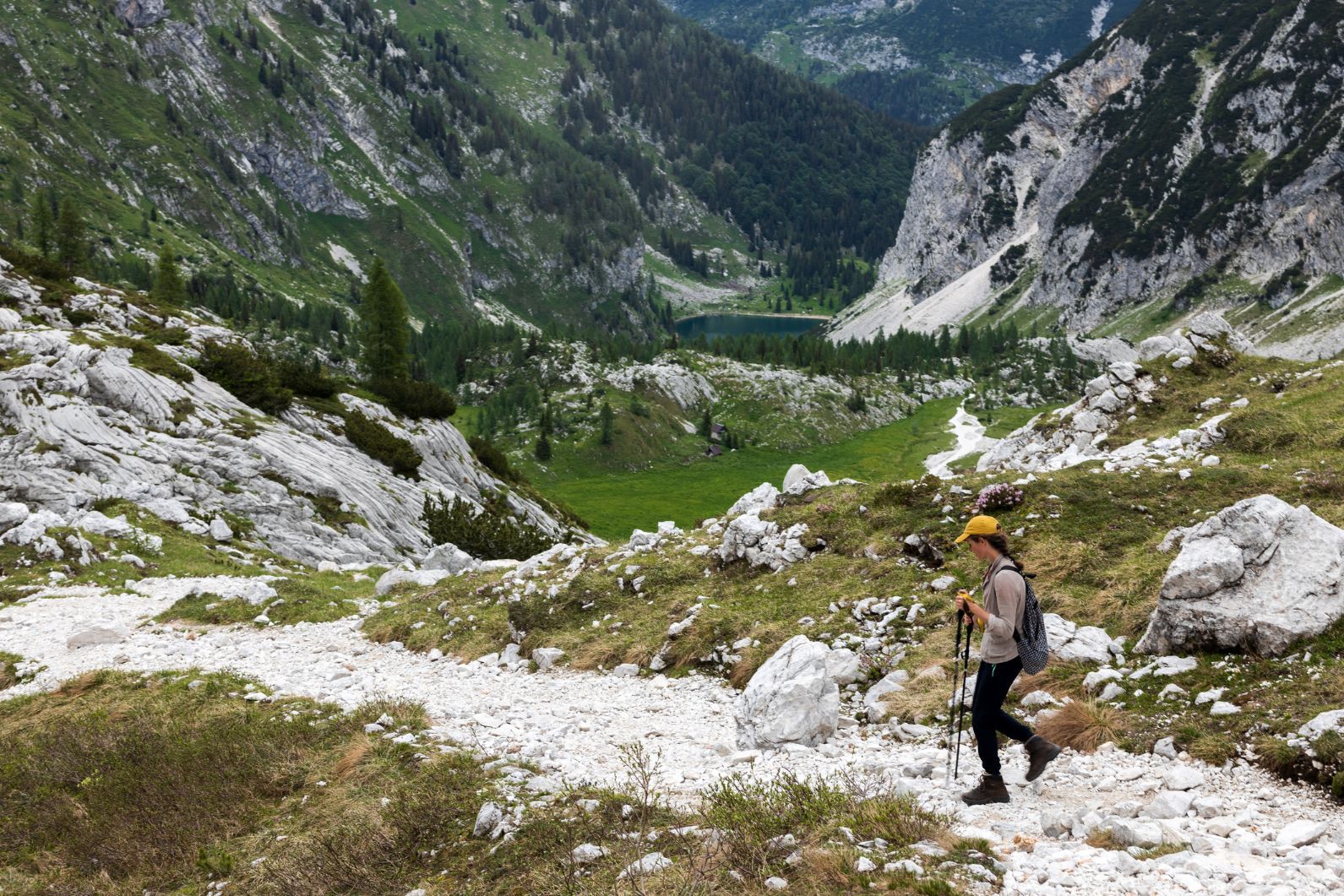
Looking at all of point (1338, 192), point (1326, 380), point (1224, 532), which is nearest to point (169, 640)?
point (1224, 532)

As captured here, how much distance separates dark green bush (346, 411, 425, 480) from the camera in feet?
151

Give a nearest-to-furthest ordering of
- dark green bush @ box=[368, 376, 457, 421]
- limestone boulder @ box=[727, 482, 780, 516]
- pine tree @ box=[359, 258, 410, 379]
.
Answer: limestone boulder @ box=[727, 482, 780, 516], dark green bush @ box=[368, 376, 457, 421], pine tree @ box=[359, 258, 410, 379]

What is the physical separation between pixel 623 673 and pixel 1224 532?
11.0 metres

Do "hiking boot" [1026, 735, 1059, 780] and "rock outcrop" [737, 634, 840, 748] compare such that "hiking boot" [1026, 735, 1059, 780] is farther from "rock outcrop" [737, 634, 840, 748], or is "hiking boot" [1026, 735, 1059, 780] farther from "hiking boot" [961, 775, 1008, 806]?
"rock outcrop" [737, 634, 840, 748]

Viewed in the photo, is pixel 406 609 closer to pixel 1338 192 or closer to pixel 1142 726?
pixel 1142 726

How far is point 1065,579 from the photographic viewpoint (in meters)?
15.4

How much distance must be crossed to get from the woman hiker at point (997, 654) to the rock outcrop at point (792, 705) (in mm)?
2813

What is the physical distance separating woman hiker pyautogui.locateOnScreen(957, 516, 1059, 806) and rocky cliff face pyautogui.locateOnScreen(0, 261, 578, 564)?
106 ft

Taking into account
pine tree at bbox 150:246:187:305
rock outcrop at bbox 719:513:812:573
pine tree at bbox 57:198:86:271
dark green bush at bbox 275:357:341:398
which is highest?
pine tree at bbox 57:198:86:271

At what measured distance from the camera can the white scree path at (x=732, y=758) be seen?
6914 mm

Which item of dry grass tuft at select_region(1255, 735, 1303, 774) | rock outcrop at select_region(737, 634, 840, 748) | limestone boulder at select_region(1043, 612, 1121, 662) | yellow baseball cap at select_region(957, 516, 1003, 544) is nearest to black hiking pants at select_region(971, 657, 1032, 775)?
yellow baseball cap at select_region(957, 516, 1003, 544)

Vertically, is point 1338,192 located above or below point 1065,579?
above

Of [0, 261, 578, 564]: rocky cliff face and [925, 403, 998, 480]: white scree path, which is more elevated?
[0, 261, 578, 564]: rocky cliff face

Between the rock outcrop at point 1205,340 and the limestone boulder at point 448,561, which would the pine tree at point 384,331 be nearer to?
the limestone boulder at point 448,561
